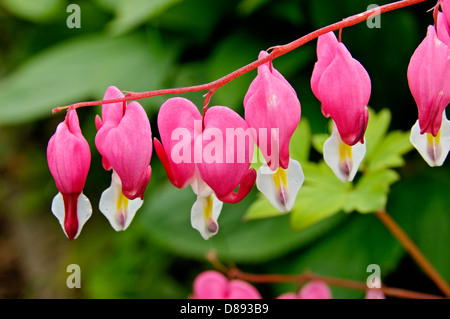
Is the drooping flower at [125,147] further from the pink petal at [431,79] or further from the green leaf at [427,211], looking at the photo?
the green leaf at [427,211]

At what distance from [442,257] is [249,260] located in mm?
535

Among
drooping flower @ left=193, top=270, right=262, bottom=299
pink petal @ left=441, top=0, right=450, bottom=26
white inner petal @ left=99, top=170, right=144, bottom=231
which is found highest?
pink petal @ left=441, top=0, right=450, bottom=26

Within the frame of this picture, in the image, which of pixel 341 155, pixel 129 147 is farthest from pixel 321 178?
pixel 129 147

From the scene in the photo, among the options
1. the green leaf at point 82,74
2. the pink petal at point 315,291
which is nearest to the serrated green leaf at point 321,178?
the pink petal at point 315,291

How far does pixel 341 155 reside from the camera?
628 millimetres

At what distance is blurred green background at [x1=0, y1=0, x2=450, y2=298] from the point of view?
1510mm

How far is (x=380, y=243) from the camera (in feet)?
4.76

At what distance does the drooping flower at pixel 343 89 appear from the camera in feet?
1.92

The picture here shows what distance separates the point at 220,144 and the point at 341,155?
0.15m

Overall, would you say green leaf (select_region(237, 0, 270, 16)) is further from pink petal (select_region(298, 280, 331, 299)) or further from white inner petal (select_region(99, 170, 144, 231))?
white inner petal (select_region(99, 170, 144, 231))

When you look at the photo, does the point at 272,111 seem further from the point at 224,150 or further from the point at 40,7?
the point at 40,7

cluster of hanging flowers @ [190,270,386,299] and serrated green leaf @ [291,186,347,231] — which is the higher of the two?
serrated green leaf @ [291,186,347,231]

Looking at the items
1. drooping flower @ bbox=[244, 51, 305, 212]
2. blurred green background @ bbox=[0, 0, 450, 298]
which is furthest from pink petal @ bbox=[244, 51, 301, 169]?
blurred green background @ bbox=[0, 0, 450, 298]

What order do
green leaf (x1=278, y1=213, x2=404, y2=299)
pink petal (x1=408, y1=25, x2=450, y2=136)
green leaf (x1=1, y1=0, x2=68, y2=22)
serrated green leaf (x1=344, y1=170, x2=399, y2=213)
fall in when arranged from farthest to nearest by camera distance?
1. green leaf (x1=1, y1=0, x2=68, y2=22)
2. green leaf (x1=278, y1=213, x2=404, y2=299)
3. serrated green leaf (x1=344, y1=170, x2=399, y2=213)
4. pink petal (x1=408, y1=25, x2=450, y2=136)
